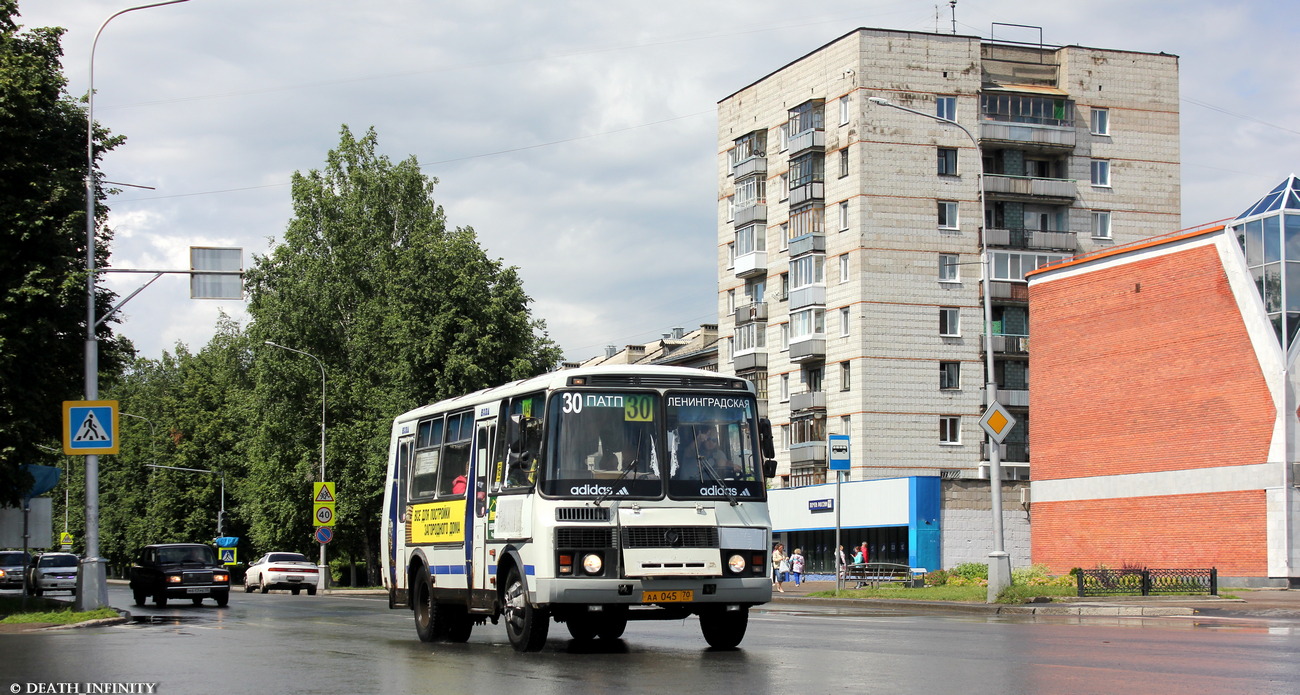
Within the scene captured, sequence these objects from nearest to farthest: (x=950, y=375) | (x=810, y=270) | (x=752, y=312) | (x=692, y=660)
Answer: (x=692, y=660)
(x=950, y=375)
(x=810, y=270)
(x=752, y=312)

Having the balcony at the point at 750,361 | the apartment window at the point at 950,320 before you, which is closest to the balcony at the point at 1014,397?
the apartment window at the point at 950,320

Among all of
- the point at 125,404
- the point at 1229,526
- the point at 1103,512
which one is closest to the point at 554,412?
the point at 1229,526

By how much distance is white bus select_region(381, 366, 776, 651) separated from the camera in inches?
604

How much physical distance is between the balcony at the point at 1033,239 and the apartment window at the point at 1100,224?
138 centimetres

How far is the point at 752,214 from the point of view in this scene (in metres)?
71.0

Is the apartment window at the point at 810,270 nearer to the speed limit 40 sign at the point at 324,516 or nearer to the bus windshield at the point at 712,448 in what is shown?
the speed limit 40 sign at the point at 324,516

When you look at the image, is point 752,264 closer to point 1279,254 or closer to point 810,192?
point 810,192

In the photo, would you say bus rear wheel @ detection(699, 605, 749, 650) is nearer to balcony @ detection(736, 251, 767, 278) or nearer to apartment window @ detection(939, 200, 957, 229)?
apartment window @ detection(939, 200, 957, 229)

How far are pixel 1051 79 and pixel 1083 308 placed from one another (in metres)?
23.2

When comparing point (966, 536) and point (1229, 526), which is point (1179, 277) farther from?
point (966, 536)

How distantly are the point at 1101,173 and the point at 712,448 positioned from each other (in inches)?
2161

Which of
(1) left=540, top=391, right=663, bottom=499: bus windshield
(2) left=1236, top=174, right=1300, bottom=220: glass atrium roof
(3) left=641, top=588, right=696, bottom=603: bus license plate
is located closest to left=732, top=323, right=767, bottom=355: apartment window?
(2) left=1236, top=174, right=1300, bottom=220: glass atrium roof

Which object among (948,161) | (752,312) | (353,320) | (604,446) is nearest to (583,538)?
(604,446)

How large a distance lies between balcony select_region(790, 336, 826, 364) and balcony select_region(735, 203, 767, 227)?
27.6 feet
